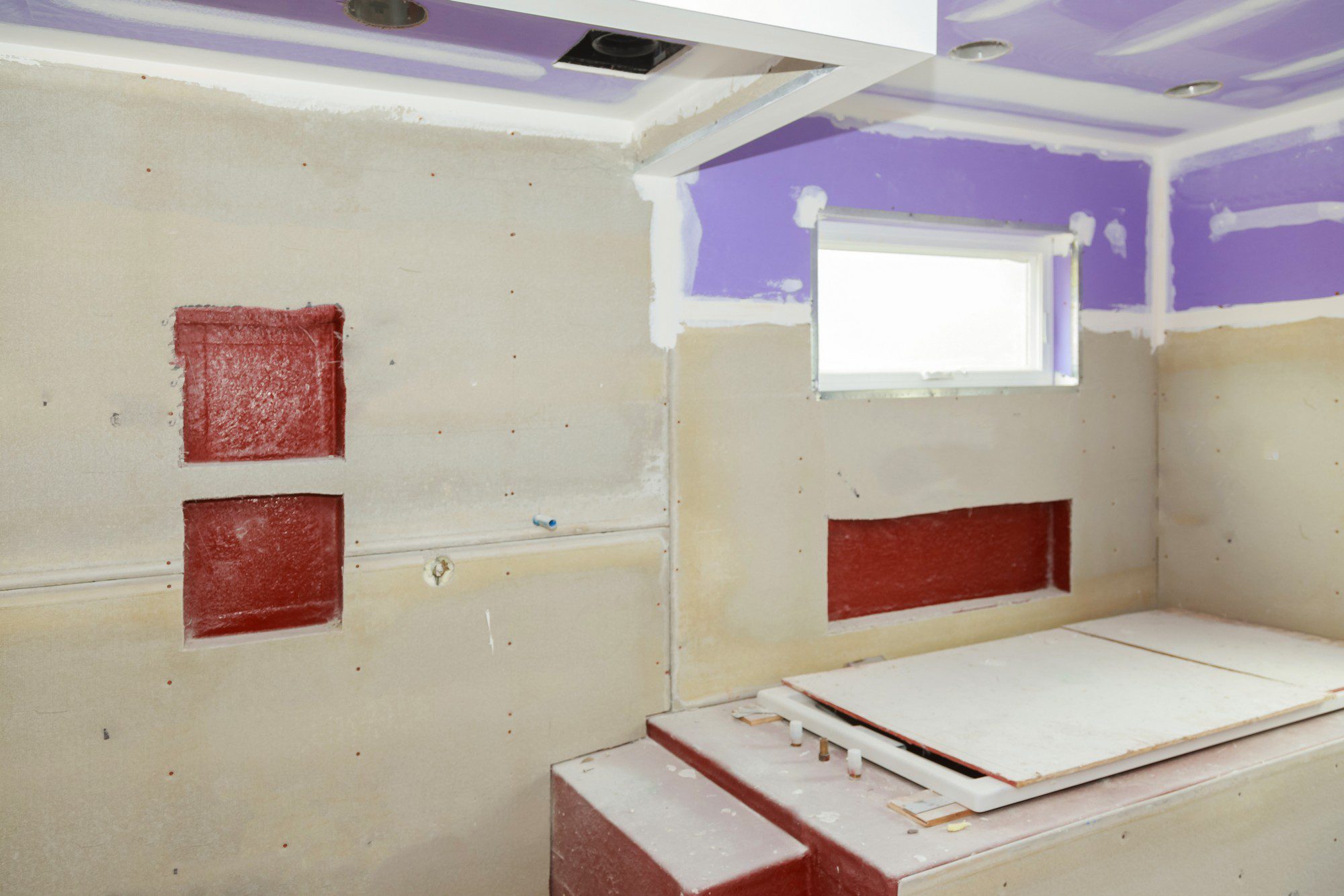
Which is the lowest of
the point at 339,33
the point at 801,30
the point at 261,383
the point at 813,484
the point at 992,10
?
the point at 813,484

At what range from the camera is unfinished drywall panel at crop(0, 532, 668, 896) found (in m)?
1.95

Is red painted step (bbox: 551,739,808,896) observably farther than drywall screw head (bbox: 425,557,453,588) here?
No

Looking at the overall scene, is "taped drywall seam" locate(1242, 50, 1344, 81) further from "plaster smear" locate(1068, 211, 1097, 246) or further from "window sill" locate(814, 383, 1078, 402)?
"window sill" locate(814, 383, 1078, 402)

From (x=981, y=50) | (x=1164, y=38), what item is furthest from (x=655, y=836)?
(x=1164, y=38)

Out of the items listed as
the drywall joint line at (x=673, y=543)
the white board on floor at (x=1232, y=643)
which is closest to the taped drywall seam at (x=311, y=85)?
the drywall joint line at (x=673, y=543)

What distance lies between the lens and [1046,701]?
237 cm

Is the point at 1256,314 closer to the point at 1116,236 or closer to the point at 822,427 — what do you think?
the point at 1116,236

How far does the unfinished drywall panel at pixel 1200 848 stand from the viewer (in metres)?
1.79

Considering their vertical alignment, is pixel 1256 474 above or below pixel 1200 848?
above

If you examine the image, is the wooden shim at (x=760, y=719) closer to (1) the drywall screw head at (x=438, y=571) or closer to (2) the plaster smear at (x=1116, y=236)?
(1) the drywall screw head at (x=438, y=571)

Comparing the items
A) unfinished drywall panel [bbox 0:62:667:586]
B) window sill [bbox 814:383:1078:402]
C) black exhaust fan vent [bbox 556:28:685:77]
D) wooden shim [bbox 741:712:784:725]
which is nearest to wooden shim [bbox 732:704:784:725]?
wooden shim [bbox 741:712:784:725]

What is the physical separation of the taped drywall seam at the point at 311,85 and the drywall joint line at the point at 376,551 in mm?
1050

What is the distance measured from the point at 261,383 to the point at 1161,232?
10.2 feet

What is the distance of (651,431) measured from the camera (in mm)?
2539
